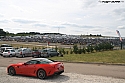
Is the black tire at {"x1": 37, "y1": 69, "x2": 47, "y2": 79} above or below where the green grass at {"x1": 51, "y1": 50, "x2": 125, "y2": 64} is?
below

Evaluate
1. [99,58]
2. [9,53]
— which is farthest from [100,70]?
[9,53]

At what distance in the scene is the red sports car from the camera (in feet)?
35.0

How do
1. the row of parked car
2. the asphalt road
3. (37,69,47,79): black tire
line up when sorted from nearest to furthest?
1. (37,69,47,79): black tire
2. the asphalt road
3. the row of parked car

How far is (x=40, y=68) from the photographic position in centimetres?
1094

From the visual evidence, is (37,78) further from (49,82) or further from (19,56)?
(19,56)

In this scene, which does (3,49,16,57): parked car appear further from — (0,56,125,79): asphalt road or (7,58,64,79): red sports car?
(7,58,64,79): red sports car


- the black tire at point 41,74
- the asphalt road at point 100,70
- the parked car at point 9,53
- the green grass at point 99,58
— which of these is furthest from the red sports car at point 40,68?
the parked car at point 9,53

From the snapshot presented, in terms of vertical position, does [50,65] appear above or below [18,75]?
above

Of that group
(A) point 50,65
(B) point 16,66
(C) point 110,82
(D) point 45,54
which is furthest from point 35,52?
(C) point 110,82

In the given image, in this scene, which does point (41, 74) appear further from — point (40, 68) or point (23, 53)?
point (23, 53)

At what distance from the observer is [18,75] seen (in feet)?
39.7

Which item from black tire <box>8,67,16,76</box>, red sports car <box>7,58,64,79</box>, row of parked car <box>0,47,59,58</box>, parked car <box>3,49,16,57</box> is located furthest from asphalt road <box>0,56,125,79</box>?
parked car <box>3,49,16,57</box>

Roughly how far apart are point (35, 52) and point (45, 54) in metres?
2.09

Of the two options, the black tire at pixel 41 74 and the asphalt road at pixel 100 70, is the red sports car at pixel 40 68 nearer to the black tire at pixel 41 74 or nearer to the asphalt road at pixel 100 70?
the black tire at pixel 41 74
